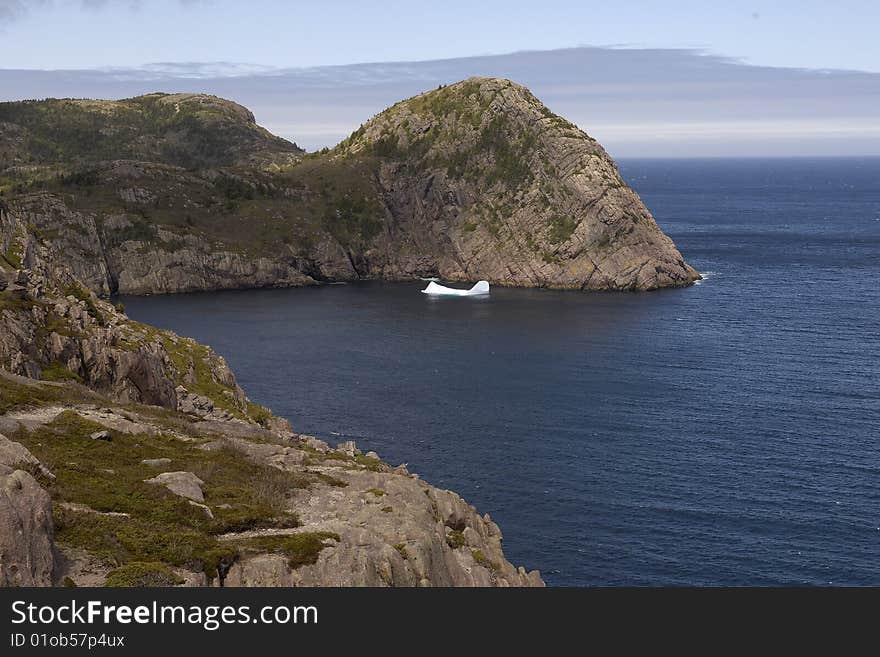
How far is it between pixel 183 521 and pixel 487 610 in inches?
740

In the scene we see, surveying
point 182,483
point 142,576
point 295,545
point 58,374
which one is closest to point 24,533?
point 142,576

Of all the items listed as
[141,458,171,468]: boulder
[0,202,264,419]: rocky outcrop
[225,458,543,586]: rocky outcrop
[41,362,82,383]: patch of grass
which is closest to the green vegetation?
[141,458,171,468]: boulder

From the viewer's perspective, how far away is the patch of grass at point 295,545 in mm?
42406

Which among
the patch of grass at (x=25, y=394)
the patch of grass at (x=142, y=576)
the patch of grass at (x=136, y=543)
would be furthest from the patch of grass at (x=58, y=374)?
the patch of grass at (x=142, y=576)

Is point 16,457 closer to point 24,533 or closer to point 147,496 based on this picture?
point 147,496

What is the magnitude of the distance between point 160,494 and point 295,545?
29.2ft

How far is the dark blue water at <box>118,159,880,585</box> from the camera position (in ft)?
278

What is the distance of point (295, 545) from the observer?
142 ft

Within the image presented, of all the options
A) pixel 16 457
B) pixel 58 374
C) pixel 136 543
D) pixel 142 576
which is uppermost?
pixel 16 457

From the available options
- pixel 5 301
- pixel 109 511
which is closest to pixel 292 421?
pixel 5 301

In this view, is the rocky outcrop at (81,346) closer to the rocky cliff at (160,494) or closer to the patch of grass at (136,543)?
the rocky cliff at (160,494)

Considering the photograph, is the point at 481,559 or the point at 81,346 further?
the point at 81,346

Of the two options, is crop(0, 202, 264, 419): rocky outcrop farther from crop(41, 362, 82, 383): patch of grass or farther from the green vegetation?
the green vegetation

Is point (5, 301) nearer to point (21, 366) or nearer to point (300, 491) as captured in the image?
point (21, 366)
